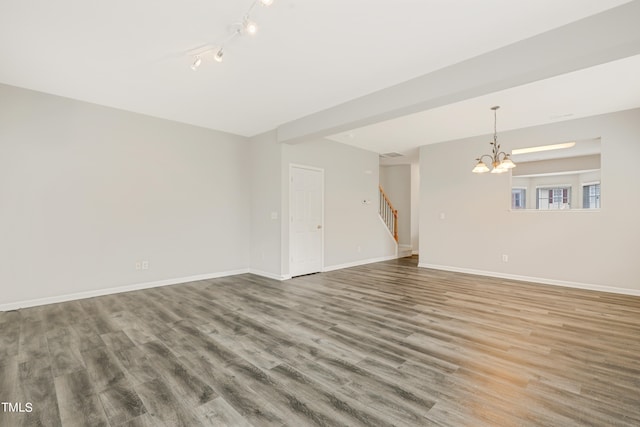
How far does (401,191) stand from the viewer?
9703 mm

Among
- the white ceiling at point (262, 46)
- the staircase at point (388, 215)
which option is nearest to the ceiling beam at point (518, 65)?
the white ceiling at point (262, 46)

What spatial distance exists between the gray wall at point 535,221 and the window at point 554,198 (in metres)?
0.15

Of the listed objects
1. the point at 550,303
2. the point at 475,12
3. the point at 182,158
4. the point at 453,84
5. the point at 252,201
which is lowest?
the point at 550,303

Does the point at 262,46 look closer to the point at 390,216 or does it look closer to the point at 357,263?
the point at 357,263

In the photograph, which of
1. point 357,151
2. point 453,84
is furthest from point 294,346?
point 357,151

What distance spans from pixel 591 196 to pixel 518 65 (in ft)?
11.9

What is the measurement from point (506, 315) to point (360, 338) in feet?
6.60

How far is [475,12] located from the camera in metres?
2.32

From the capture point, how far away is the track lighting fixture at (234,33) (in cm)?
233

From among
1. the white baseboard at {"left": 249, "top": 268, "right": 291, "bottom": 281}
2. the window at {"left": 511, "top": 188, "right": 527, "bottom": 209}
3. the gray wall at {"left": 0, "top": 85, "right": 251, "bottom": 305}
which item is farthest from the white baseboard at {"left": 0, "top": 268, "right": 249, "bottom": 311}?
the window at {"left": 511, "top": 188, "right": 527, "bottom": 209}

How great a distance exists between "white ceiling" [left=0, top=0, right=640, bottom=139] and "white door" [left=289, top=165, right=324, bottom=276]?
1.70m

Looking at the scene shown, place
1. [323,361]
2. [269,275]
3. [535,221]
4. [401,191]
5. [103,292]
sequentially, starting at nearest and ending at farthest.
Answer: [323,361] < [103,292] < [535,221] < [269,275] < [401,191]

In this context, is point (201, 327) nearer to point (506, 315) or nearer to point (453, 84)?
point (506, 315)

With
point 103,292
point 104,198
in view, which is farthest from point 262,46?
point 103,292
